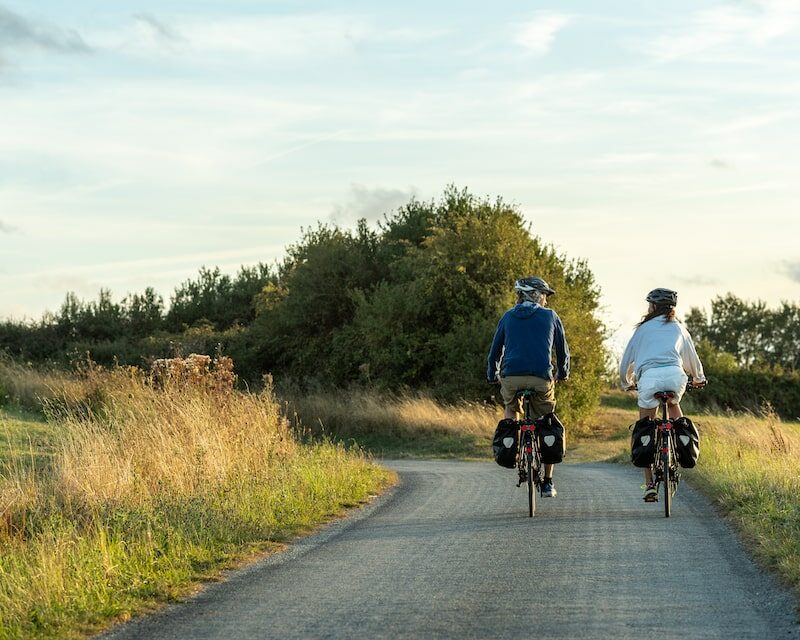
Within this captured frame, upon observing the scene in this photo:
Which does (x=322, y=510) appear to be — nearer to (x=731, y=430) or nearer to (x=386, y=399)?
(x=731, y=430)

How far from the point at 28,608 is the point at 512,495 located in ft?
25.6

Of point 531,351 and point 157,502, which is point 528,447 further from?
point 157,502

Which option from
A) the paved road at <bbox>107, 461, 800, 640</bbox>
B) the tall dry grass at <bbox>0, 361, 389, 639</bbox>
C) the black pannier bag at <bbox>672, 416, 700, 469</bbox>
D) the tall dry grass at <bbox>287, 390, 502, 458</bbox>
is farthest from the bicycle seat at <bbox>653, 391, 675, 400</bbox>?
the tall dry grass at <bbox>287, 390, 502, 458</bbox>

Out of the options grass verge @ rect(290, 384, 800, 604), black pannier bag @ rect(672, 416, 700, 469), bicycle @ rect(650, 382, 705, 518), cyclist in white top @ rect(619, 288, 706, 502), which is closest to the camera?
grass verge @ rect(290, 384, 800, 604)

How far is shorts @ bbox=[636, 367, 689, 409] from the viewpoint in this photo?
11.8 meters

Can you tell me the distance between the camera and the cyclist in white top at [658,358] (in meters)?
11.9

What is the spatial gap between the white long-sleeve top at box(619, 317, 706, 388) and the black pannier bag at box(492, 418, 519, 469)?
1.29m

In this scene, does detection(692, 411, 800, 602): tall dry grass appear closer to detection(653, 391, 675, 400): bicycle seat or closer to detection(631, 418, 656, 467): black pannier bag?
detection(631, 418, 656, 467): black pannier bag

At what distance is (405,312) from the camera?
41.7 m

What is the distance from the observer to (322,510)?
487 inches

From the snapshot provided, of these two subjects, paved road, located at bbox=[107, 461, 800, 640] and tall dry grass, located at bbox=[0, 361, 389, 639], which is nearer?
paved road, located at bbox=[107, 461, 800, 640]

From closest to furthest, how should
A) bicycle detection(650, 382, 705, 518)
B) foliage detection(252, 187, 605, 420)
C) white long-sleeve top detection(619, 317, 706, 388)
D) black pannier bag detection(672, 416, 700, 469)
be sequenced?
bicycle detection(650, 382, 705, 518), black pannier bag detection(672, 416, 700, 469), white long-sleeve top detection(619, 317, 706, 388), foliage detection(252, 187, 605, 420)

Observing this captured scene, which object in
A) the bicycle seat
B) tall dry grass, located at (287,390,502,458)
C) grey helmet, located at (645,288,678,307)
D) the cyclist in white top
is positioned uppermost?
grey helmet, located at (645,288,678,307)

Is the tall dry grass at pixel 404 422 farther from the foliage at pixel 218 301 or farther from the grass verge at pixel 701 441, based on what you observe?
the foliage at pixel 218 301
